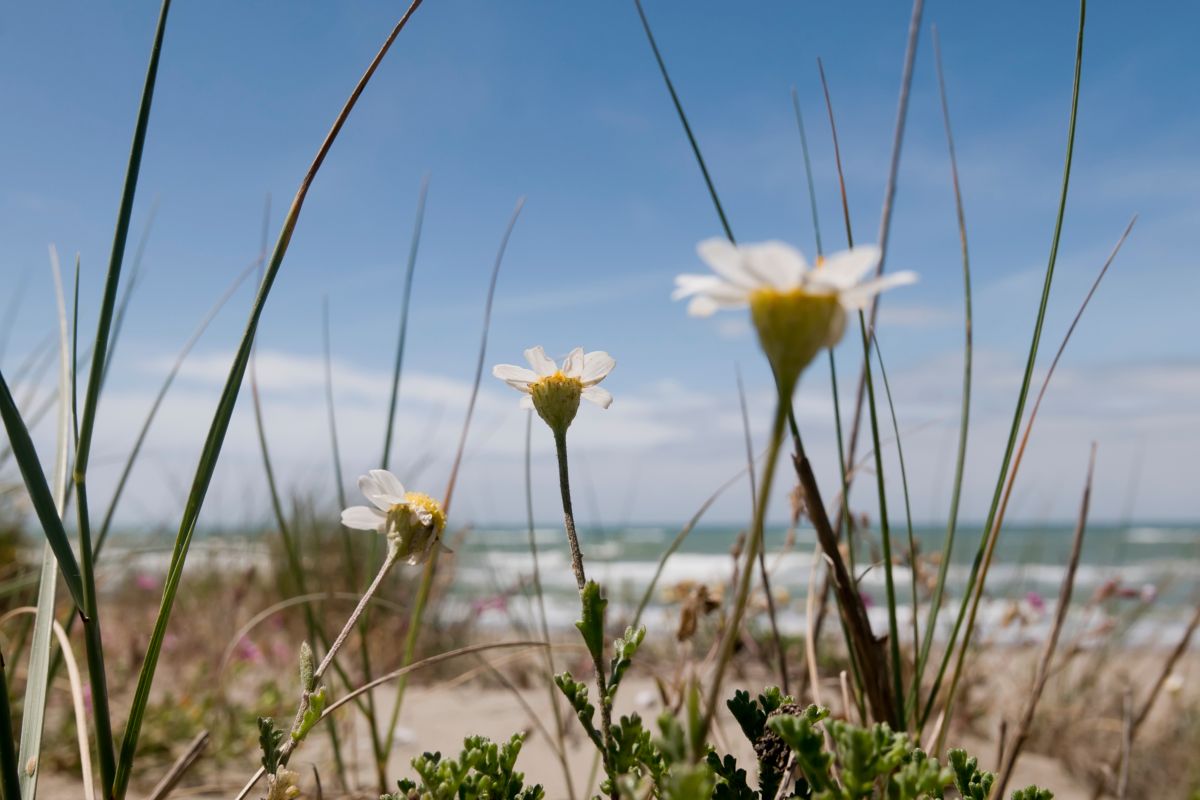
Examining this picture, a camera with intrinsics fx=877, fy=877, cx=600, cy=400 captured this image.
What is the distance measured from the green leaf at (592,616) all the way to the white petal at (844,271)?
313mm

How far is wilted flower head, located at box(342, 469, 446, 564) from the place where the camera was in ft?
2.79

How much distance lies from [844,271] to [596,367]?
395 millimetres

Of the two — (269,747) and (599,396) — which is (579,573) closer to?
(599,396)

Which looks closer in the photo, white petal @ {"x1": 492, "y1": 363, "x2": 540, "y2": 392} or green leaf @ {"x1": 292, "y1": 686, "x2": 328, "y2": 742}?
green leaf @ {"x1": 292, "y1": 686, "x2": 328, "y2": 742}

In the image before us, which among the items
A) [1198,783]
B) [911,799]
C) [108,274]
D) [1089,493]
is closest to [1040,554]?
[1198,783]

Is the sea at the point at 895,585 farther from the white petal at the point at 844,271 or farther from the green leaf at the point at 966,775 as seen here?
the white petal at the point at 844,271

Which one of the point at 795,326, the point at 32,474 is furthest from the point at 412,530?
the point at 795,326

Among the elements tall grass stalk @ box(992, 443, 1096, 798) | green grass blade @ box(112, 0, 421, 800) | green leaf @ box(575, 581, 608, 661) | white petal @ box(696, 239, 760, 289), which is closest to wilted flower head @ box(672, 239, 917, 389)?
white petal @ box(696, 239, 760, 289)

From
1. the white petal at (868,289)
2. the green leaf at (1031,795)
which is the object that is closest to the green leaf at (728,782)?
the green leaf at (1031,795)

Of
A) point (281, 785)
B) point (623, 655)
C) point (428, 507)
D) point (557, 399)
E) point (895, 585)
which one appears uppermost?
point (557, 399)

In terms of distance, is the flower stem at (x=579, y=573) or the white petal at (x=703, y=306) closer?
the white petal at (x=703, y=306)

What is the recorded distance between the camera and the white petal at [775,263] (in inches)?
19.4

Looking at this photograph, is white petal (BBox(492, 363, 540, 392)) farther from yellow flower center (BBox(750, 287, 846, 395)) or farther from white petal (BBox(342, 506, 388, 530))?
yellow flower center (BBox(750, 287, 846, 395))

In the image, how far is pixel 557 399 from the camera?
849 mm
